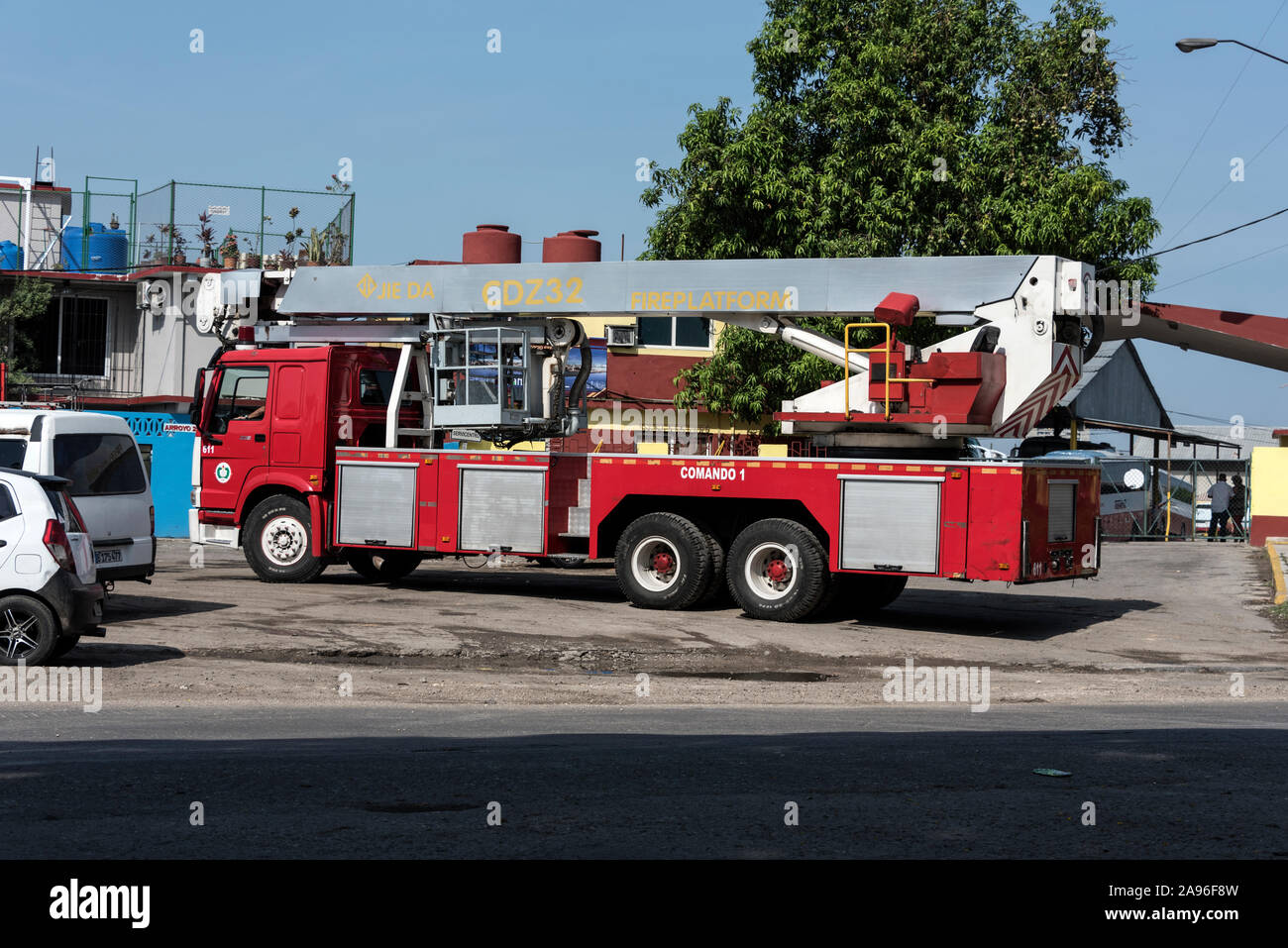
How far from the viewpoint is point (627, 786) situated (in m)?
6.90

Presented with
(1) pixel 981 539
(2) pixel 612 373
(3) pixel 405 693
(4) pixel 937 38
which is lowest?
(3) pixel 405 693

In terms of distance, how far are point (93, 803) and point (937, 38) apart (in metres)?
22.8

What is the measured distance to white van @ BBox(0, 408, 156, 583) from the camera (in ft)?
45.8

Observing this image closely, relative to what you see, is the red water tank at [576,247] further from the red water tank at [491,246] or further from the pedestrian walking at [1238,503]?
the pedestrian walking at [1238,503]

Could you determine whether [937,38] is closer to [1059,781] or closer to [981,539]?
[981,539]

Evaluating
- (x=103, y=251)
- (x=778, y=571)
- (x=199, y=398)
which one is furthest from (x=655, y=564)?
(x=103, y=251)

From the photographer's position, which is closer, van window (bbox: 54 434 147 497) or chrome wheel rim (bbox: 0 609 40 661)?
chrome wheel rim (bbox: 0 609 40 661)

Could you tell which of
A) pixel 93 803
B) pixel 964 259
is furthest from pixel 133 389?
pixel 93 803

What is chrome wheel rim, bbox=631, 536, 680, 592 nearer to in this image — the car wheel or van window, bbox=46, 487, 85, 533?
van window, bbox=46, 487, 85, 533

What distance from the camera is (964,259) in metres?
15.2

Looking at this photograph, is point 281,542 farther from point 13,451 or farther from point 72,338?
point 72,338

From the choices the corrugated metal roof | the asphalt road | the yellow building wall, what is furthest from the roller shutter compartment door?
the corrugated metal roof

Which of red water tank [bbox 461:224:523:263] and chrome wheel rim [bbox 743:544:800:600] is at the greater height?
red water tank [bbox 461:224:523:263]
